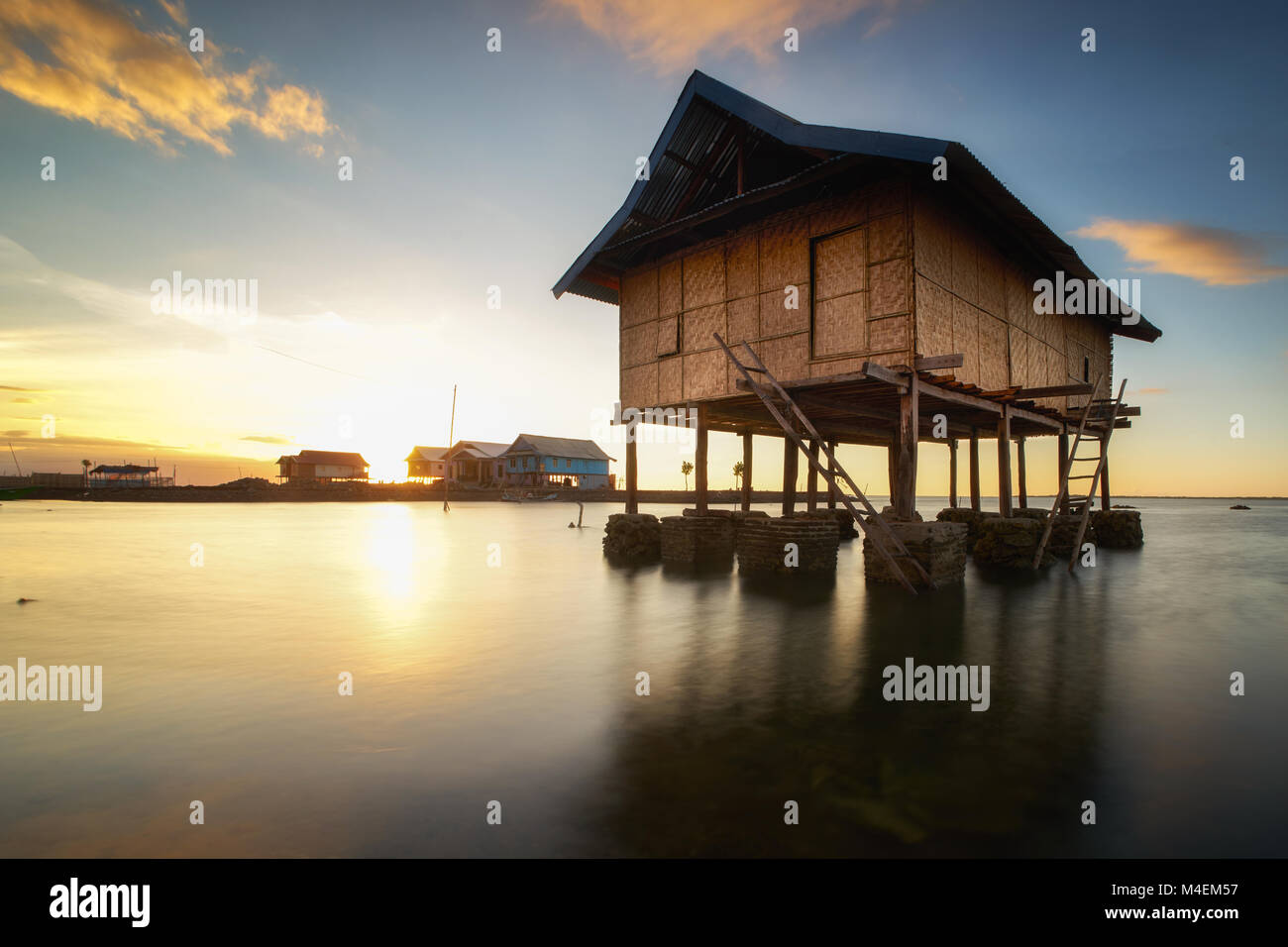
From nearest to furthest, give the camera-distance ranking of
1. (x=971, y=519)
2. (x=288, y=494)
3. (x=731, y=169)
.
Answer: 1. (x=731, y=169)
2. (x=971, y=519)
3. (x=288, y=494)

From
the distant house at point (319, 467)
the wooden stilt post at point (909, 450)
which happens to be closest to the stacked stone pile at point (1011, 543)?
the wooden stilt post at point (909, 450)

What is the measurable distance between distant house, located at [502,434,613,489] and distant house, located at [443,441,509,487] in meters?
1.85

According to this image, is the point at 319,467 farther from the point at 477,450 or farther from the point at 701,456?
the point at 701,456

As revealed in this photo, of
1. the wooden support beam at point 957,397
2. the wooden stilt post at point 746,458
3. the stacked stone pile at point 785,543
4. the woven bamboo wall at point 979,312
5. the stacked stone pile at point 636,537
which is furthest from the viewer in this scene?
the wooden stilt post at point 746,458

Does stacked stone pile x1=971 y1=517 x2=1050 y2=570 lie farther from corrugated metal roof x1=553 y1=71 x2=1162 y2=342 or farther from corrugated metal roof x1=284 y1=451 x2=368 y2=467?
corrugated metal roof x1=284 y1=451 x2=368 y2=467

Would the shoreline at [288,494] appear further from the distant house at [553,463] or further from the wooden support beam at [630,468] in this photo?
the wooden support beam at [630,468]

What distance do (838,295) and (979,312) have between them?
13.8ft

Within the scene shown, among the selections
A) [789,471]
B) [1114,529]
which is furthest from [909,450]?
[1114,529]

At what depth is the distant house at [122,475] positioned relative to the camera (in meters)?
76.8

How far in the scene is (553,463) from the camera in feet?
223

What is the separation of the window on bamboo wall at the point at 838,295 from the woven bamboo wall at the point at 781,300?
22 mm
